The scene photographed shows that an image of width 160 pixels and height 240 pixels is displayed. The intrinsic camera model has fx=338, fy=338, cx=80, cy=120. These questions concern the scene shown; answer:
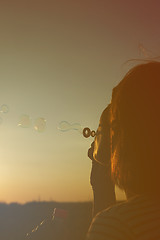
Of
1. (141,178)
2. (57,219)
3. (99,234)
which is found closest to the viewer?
(99,234)

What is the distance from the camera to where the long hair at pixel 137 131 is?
43.2 inches

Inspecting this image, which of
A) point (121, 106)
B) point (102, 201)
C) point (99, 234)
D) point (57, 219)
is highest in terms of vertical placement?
point (121, 106)

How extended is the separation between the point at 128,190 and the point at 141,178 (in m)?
0.08

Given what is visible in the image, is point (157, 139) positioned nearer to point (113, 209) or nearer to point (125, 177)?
point (125, 177)

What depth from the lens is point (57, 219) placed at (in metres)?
3.59

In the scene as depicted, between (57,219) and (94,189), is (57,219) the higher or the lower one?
the lower one

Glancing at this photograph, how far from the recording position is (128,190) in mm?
1147

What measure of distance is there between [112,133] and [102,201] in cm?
224

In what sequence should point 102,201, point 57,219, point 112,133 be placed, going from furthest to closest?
point 57,219, point 102,201, point 112,133

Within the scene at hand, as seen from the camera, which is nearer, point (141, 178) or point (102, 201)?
point (141, 178)

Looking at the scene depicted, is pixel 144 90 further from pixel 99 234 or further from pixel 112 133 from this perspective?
pixel 99 234

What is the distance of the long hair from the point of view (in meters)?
1.10

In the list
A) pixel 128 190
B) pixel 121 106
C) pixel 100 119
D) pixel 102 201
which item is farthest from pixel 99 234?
pixel 102 201

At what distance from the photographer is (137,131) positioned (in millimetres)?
1139
